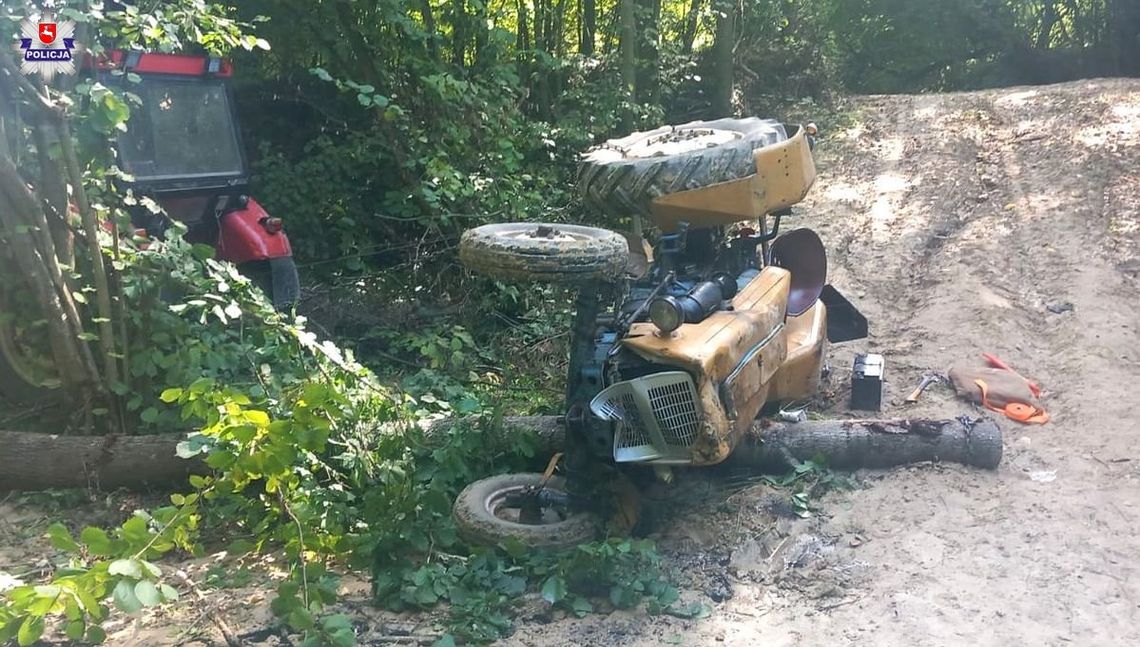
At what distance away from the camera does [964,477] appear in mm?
4758

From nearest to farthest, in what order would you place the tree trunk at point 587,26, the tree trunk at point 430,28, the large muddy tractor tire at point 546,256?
1. the large muddy tractor tire at point 546,256
2. the tree trunk at point 430,28
3. the tree trunk at point 587,26

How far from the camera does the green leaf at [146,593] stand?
2928 mm

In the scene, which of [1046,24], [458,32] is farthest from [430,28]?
[1046,24]

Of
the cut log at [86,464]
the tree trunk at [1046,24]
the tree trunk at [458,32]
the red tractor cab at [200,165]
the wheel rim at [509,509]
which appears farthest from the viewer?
the tree trunk at [1046,24]

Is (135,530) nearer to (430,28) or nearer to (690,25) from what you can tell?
(430,28)

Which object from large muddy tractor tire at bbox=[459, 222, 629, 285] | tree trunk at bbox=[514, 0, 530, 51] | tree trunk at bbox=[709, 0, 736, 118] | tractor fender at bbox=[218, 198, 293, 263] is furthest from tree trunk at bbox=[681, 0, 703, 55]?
large muddy tractor tire at bbox=[459, 222, 629, 285]

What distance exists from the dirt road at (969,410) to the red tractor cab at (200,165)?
4267mm

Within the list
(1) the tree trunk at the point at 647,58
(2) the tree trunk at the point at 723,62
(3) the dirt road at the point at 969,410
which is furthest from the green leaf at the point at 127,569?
(2) the tree trunk at the point at 723,62

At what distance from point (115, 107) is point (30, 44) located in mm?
481

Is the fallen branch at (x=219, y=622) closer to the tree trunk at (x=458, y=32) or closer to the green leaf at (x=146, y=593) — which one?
the green leaf at (x=146, y=593)

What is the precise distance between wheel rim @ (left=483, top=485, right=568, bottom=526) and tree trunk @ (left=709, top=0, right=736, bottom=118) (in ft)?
28.2

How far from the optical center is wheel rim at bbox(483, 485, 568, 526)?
4500mm

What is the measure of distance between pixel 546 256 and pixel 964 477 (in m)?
2.34

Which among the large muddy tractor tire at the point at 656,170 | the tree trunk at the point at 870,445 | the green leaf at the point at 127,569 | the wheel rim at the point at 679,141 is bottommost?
the tree trunk at the point at 870,445
